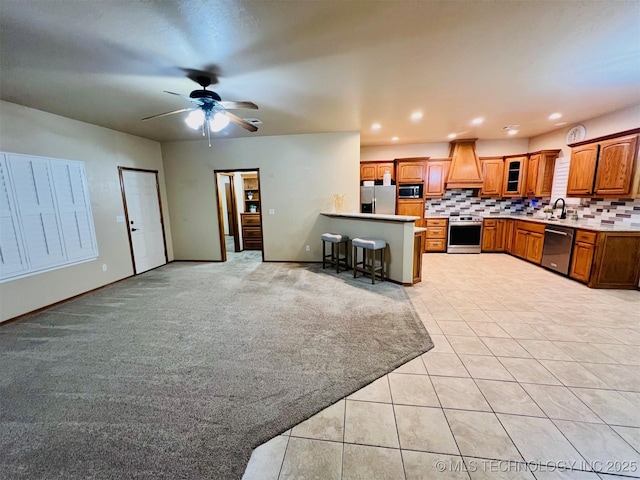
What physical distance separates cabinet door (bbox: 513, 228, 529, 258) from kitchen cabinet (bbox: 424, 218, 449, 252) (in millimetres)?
1431

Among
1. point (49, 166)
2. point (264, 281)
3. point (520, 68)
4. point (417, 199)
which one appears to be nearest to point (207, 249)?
point (264, 281)

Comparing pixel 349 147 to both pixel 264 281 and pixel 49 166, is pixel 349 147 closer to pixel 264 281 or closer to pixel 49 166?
pixel 264 281

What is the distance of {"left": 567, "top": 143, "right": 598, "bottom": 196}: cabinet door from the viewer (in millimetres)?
4227

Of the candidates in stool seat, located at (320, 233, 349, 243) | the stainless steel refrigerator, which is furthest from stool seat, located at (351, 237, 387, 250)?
the stainless steel refrigerator

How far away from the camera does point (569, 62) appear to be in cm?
245

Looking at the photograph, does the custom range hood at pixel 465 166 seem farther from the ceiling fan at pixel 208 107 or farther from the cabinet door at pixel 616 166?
the ceiling fan at pixel 208 107

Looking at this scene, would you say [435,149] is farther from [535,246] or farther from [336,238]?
[336,238]

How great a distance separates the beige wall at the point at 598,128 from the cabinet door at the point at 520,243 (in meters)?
1.69

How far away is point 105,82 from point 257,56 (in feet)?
5.67

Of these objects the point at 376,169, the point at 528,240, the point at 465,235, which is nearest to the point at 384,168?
the point at 376,169

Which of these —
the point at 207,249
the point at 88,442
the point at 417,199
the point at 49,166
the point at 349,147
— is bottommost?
the point at 88,442

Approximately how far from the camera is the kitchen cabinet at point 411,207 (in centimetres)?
618

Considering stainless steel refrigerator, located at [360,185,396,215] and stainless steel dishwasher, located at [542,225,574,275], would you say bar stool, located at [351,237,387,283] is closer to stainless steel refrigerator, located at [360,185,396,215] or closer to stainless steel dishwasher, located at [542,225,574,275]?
stainless steel refrigerator, located at [360,185,396,215]

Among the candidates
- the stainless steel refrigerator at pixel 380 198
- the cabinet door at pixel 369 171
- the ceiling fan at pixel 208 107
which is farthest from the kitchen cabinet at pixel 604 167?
the ceiling fan at pixel 208 107
